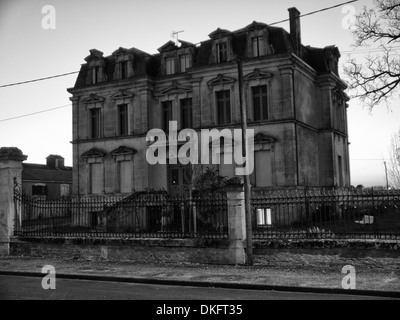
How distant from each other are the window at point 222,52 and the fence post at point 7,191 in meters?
14.3

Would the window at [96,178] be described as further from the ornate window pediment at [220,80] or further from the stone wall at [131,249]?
A: the stone wall at [131,249]

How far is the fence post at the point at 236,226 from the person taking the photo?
1361cm

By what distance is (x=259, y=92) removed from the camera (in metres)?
26.5

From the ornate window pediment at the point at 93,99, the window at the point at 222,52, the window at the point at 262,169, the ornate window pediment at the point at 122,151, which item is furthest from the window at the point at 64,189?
the window at the point at 262,169

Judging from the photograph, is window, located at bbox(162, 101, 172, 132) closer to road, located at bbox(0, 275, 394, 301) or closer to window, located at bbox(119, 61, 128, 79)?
window, located at bbox(119, 61, 128, 79)

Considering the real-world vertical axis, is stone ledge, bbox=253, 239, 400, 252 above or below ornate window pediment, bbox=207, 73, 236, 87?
below

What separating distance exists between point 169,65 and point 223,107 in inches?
211

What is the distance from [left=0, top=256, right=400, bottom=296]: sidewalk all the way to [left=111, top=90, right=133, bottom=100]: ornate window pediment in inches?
658

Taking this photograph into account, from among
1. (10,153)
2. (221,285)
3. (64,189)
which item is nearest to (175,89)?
(10,153)

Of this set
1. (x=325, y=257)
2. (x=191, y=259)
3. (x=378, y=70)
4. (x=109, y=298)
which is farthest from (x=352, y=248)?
(x=378, y=70)

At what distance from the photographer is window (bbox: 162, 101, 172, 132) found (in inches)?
1182

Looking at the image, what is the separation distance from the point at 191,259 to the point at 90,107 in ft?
66.4

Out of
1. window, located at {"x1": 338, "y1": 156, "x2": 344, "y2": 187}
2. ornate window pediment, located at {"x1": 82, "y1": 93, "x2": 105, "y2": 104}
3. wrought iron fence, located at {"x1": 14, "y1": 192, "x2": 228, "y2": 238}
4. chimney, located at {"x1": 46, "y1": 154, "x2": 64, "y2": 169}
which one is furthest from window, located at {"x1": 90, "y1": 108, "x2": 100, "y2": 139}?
chimney, located at {"x1": 46, "y1": 154, "x2": 64, "y2": 169}
